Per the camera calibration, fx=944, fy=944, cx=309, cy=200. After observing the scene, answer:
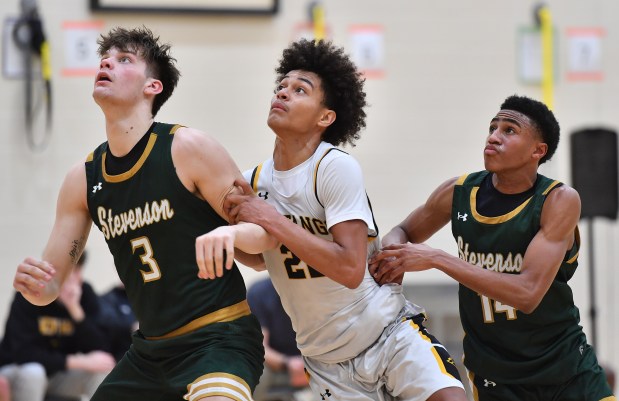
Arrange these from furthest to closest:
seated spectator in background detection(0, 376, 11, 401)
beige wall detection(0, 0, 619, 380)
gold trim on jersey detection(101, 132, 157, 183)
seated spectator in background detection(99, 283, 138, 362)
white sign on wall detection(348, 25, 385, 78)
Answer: white sign on wall detection(348, 25, 385, 78) → beige wall detection(0, 0, 619, 380) → seated spectator in background detection(99, 283, 138, 362) → seated spectator in background detection(0, 376, 11, 401) → gold trim on jersey detection(101, 132, 157, 183)

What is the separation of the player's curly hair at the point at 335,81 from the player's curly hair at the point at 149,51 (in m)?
0.53

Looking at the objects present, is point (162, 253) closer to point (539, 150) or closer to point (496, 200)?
point (496, 200)

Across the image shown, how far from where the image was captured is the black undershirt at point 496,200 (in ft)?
14.2

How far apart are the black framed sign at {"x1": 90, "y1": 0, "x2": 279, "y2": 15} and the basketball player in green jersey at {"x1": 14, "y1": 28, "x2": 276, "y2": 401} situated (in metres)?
4.61

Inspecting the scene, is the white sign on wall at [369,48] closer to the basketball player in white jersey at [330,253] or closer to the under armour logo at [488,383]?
the basketball player in white jersey at [330,253]

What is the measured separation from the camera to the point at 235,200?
394cm

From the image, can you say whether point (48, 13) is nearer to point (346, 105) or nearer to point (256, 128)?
point (256, 128)

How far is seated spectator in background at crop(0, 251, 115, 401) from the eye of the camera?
23.2 feet

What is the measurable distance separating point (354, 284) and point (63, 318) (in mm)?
4032

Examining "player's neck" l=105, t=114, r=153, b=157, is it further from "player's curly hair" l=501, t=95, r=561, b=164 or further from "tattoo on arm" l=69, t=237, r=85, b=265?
"player's curly hair" l=501, t=95, r=561, b=164

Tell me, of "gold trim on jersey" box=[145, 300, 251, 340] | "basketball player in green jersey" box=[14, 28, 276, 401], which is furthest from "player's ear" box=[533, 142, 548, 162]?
"gold trim on jersey" box=[145, 300, 251, 340]

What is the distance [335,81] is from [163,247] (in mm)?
1134

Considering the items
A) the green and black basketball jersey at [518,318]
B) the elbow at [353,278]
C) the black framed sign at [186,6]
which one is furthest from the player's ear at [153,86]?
the black framed sign at [186,6]

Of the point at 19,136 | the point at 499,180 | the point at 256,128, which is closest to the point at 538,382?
the point at 499,180
